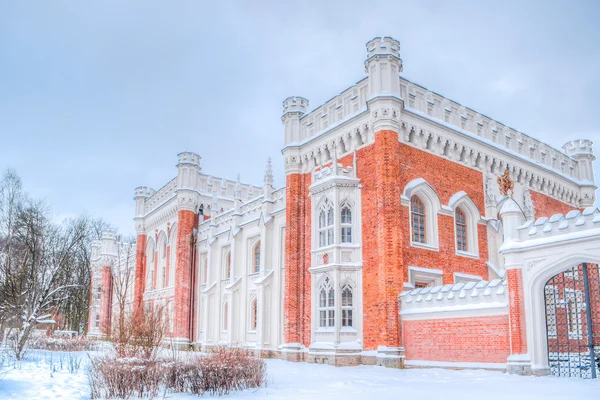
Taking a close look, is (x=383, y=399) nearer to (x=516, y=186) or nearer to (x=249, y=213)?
(x=516, y=186)

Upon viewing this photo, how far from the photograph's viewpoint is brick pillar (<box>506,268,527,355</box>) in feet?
45.5

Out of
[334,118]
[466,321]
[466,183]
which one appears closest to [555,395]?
[466,321]

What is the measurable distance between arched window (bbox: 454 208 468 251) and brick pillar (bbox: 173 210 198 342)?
632 inches

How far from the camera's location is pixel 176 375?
35.6 ft

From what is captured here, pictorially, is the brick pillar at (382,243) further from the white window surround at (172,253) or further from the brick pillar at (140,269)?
the brick pillar at (140,269)

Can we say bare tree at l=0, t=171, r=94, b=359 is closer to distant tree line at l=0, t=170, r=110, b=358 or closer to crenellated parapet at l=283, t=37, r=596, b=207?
distant tree line at l=0, t=170, r=110, b=358

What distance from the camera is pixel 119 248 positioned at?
1788 inches

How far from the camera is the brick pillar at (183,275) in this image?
30.9 m

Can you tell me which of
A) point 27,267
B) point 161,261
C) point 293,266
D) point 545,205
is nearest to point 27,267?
point 27,267

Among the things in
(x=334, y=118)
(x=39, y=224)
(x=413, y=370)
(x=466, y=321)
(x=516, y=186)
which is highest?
(x=334, y=118)

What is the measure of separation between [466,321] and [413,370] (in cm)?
210

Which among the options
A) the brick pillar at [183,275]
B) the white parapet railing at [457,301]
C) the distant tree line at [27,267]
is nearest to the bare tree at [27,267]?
the distant tree line at [27,267]

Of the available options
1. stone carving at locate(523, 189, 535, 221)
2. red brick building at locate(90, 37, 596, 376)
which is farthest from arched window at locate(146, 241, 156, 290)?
stone carving at locate(523, 189, 535, 221)

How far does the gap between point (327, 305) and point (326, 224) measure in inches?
113
